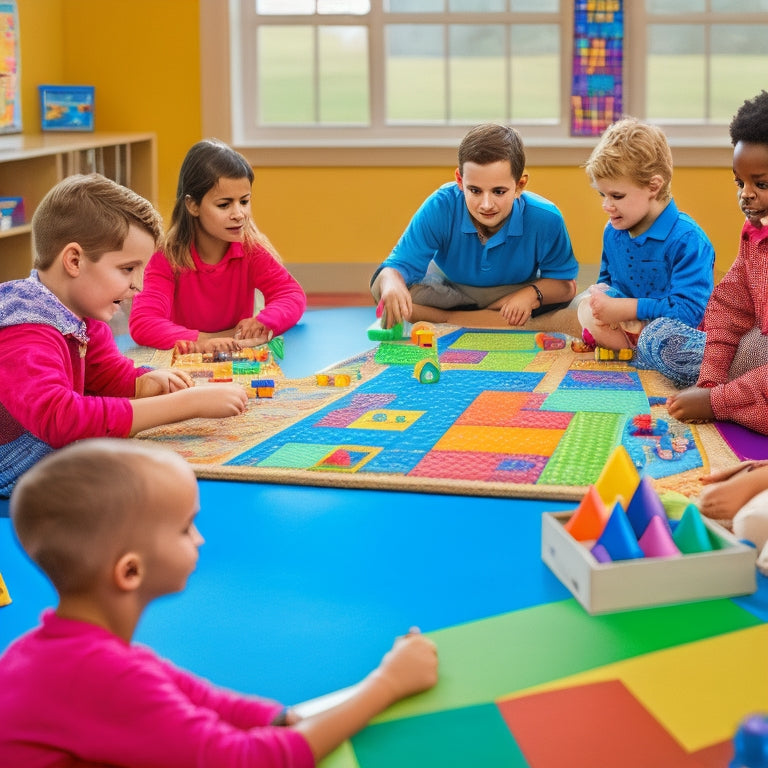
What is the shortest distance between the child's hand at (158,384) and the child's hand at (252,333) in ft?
2.13

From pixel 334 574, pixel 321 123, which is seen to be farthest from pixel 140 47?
pixel 334 574

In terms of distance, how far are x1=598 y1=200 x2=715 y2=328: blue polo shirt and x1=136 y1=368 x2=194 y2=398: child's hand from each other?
41.6 inches

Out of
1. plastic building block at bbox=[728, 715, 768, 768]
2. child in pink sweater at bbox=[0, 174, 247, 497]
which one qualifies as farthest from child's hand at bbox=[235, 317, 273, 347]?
plastic building block at bbox=[728, 715, 768, 768]

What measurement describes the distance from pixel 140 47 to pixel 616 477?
3475 millimetres

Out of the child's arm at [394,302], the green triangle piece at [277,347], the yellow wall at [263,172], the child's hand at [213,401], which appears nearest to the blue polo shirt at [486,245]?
the child's arm at [394,302]

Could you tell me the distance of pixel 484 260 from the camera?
2920 mm

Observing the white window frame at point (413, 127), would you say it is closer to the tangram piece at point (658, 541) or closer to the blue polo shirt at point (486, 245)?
the blue polo shirt at point (486, 245)

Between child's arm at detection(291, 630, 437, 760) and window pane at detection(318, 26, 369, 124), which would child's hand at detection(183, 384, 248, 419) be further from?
window pane at detection(318, 26, 369, 124)

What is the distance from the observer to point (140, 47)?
433 centimetres

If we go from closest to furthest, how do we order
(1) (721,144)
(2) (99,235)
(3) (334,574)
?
(3) (334,574) → (2) (99,235) → (1) (721,144)

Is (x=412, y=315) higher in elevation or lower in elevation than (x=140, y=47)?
lower

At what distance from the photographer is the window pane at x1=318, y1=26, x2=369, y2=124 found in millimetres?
4379

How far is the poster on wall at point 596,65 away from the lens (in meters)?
4.20

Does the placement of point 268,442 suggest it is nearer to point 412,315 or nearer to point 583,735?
point 583,735
